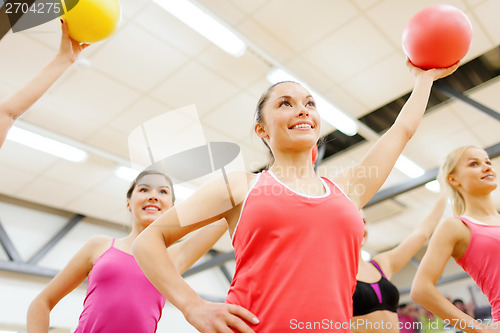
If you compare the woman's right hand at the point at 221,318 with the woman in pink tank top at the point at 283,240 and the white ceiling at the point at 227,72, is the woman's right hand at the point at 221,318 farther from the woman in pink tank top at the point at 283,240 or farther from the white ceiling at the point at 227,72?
the white ceiling at the point at 227,72

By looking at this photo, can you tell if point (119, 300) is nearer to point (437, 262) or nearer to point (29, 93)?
point (29, 93)

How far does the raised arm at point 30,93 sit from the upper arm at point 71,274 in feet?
2.74

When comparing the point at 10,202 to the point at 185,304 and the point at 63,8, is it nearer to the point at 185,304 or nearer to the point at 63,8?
the point at 63,8

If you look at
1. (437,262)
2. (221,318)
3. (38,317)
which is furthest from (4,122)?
(437,262)

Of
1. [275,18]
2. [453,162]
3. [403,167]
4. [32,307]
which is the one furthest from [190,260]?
[403,167]

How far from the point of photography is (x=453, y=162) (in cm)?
220

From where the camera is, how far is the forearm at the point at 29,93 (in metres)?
1.27

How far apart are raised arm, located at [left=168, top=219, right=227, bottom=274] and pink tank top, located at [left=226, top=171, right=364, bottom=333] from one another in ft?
1.79

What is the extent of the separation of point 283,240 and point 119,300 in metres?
1.00

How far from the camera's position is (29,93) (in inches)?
51.8

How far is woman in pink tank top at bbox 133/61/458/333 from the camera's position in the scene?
917 mm

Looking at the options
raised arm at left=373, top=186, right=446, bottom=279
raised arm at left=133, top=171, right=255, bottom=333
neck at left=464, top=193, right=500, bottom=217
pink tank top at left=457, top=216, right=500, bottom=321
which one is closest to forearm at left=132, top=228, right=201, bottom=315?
raised arm at left=133, top=171, right=255, bottom=333

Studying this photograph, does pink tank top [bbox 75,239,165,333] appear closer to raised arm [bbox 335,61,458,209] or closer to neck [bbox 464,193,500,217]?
raised arm [bbox 335,61,458,209]

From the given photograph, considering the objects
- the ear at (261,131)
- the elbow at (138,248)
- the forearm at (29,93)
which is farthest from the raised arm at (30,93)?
the ear at (261,131)
